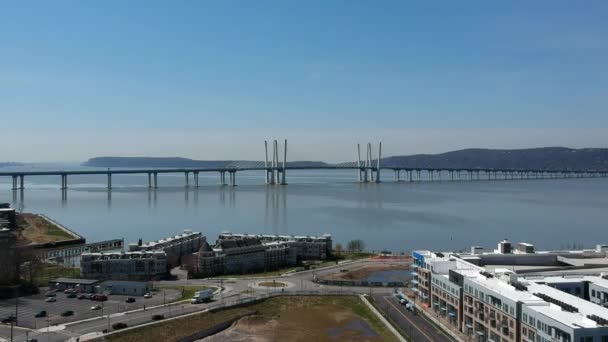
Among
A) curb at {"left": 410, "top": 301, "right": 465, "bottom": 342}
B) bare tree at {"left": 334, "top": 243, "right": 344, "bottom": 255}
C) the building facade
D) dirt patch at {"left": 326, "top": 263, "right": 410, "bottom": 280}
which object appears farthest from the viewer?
bare tree at {"left": 334, "top": 243, "right": 344, "bottom": 255}

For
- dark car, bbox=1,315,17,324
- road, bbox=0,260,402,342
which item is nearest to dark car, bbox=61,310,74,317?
road, bbox=0,260,402,342

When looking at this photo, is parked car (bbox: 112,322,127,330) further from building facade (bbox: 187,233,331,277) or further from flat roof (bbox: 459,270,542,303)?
flat roof (bbox: 459,270,542,303)

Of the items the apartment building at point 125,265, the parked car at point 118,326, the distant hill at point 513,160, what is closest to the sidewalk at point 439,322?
the parked car at point 118,326

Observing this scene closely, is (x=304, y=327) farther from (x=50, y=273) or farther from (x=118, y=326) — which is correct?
(x=50, y=273)

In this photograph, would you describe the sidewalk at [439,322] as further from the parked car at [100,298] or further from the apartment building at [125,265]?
the apartment building at [125,265]

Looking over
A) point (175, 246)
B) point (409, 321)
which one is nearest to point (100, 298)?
point (175, 246)

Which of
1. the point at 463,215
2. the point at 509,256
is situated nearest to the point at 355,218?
the point at 463,215
